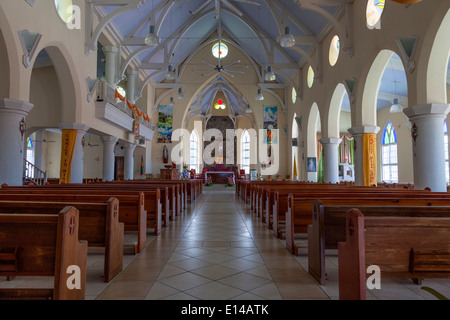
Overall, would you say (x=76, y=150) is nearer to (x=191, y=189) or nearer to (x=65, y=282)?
(x=191, y=189)

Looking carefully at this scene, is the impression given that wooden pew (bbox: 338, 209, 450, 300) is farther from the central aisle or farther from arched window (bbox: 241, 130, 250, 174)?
arched window (bbox: 241, 130, 250, 174)

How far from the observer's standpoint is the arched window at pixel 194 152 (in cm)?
2541

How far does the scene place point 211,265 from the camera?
10.9 feet

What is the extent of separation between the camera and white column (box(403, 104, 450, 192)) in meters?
5.95

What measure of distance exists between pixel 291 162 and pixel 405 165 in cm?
554

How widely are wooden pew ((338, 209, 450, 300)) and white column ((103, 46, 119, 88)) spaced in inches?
463

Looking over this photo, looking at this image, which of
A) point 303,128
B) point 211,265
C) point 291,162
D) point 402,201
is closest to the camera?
point 211,265

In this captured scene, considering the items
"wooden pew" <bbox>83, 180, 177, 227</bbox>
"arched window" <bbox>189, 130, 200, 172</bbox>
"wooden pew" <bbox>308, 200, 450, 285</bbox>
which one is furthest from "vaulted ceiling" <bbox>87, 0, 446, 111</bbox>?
"wooden pew" <bbox>308, 200, 450, 285</bbox>

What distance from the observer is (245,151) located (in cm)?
2645

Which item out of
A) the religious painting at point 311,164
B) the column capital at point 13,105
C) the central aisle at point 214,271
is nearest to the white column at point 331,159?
the religious painting at point 311,164

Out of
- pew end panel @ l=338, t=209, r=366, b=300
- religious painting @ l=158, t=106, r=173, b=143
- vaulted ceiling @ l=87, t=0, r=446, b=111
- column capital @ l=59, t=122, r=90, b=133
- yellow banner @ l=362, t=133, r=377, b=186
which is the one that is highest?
vaulted ceiling @ l=87, t=0, r=446, b=111

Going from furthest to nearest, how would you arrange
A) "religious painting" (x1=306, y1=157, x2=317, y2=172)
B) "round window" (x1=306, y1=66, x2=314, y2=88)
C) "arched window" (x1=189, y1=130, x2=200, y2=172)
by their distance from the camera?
1. "arched window" (x1=189, y1=130, x2=200, y2=172)
2. "round window" (x1=306, y1=66, x2=314, y2=88)
3. "religious painting" (x1=306, y1=157, x2=317, y2=172)

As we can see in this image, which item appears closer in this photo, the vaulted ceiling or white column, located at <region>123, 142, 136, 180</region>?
the vaulted ceiling

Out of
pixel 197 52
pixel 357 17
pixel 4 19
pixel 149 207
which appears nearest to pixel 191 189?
pixel 149 207
